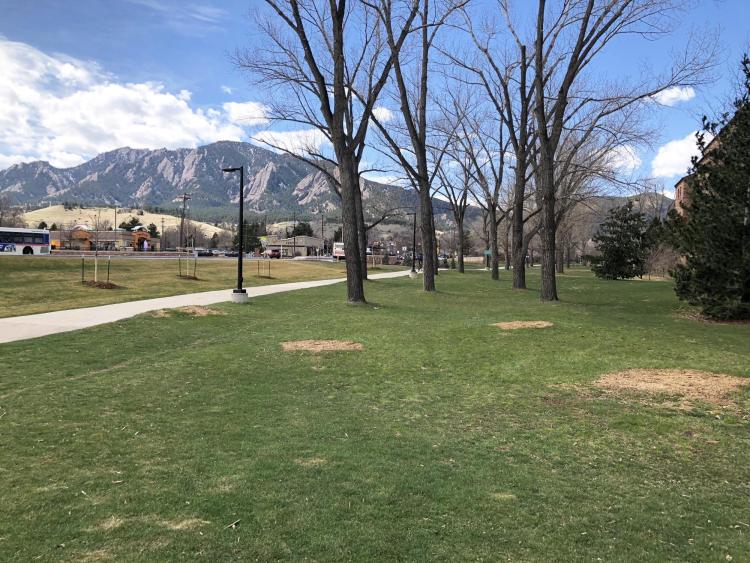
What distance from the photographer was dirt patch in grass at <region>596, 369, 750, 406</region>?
22.6 ft

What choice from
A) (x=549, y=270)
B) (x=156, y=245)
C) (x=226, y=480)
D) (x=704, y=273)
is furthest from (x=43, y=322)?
(x=156, y=245)

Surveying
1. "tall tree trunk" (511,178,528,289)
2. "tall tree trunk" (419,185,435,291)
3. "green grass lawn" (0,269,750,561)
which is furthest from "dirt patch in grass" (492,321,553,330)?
"tall tree trunk" (511,178,528,289)

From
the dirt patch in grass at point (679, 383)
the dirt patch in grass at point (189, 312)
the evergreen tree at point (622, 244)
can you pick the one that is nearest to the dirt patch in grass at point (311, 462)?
the dirt patch in grass at point (679, 383)

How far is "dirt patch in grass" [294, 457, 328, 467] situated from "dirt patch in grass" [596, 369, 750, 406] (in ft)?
14.7

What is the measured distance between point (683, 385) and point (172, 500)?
266 inches

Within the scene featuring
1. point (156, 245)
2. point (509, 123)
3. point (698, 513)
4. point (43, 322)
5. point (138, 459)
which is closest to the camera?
point (698, 513)

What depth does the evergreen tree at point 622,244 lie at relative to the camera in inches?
1811

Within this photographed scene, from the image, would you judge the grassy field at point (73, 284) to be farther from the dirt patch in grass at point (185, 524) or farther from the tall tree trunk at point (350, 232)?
the dirt patch in grass at point (185, 524)

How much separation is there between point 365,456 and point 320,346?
6.15 meters

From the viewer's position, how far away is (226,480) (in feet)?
14.0

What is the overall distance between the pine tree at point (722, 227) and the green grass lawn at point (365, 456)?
16.9 feet

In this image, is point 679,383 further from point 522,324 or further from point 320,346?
point 320,346

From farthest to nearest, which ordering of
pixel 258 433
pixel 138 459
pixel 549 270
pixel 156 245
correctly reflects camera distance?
pixel 156 245
pixel 549 270
pixel 258 433
pixel 138 459

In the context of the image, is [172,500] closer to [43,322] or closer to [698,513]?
[698,513]
